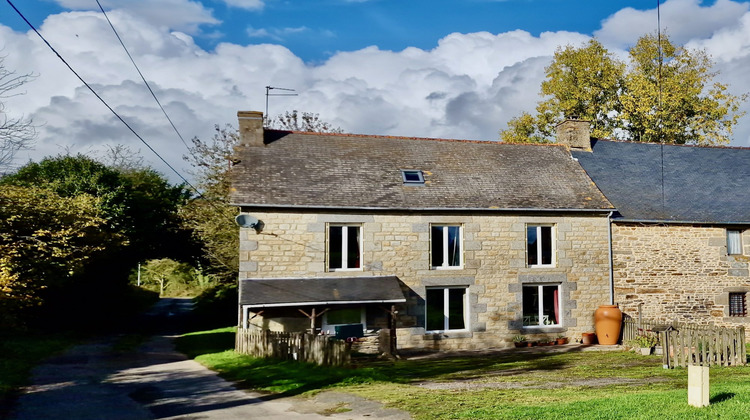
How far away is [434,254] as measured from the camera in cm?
1902

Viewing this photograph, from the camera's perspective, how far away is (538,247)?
19688 millimetres

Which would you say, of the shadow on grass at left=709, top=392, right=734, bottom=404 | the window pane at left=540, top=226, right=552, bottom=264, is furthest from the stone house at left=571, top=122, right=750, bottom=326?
the shadow on grass at left=709, top=392, right=734, bottom=404

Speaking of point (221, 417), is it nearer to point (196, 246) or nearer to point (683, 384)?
point (683, 384)

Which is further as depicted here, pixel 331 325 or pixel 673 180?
pixel 673 180

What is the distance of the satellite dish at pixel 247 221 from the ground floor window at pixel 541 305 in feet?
28.7

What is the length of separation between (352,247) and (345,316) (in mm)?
2072

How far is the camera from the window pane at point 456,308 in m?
18.9

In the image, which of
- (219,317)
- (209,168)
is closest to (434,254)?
(209,168)

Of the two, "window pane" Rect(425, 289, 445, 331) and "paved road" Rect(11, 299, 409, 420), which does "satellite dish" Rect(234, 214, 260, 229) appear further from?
"window pane" Rect(425, 289, 445, 331)

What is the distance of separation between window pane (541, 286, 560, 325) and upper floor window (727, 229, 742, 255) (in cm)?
648

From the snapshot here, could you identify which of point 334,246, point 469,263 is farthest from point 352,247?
point 469,263

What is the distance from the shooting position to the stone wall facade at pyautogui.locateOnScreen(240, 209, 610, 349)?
17781mm

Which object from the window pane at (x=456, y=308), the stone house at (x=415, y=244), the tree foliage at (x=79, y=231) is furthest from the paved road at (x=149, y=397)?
the window pane at (x=456, y=308)

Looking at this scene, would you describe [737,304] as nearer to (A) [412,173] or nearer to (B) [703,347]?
(B) [703,347]
